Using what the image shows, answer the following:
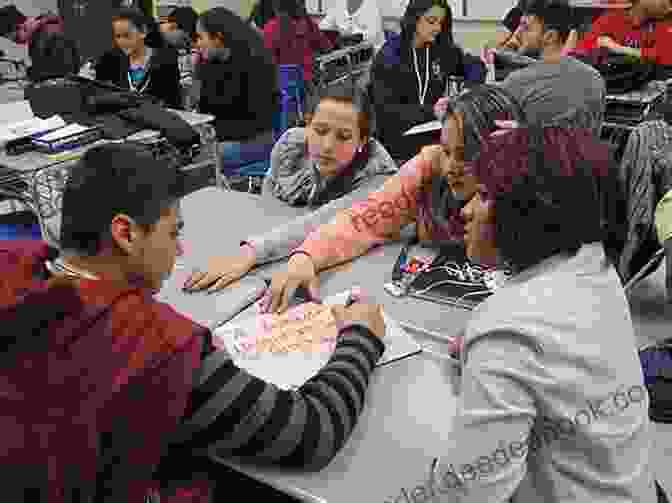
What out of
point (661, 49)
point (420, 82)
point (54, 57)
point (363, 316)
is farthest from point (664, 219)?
point (54, 57)

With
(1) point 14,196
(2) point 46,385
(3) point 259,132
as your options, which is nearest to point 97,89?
(1) point 14,196

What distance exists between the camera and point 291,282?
1527 millimetres

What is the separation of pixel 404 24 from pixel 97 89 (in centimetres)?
173

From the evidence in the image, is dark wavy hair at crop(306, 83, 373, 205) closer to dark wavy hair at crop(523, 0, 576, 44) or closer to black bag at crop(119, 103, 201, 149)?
black bag at crop(119, 103, 201, 149)

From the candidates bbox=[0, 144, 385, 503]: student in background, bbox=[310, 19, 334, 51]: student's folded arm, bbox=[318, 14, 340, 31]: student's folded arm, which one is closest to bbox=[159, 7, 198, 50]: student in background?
bbox=[310, 19, 334, 51]: student's folded arm

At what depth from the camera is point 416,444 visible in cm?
106

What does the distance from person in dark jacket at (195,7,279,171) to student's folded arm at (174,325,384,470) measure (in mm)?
2565

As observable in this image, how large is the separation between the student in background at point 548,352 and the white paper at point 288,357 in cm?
38

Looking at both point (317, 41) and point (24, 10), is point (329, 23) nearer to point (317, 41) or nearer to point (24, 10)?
point (317, 41)

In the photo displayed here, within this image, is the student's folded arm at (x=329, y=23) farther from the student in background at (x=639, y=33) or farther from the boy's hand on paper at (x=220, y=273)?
the boy's hand on paper at (x=220, y=273)

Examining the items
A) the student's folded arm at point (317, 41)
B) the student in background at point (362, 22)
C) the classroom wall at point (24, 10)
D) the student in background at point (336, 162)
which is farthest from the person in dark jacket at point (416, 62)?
the classroom wall at point (24, 10)

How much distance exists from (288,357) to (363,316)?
0.17 metres

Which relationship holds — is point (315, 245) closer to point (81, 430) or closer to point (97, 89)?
point (81, 430)

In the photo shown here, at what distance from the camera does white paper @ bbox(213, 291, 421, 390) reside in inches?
47.8
